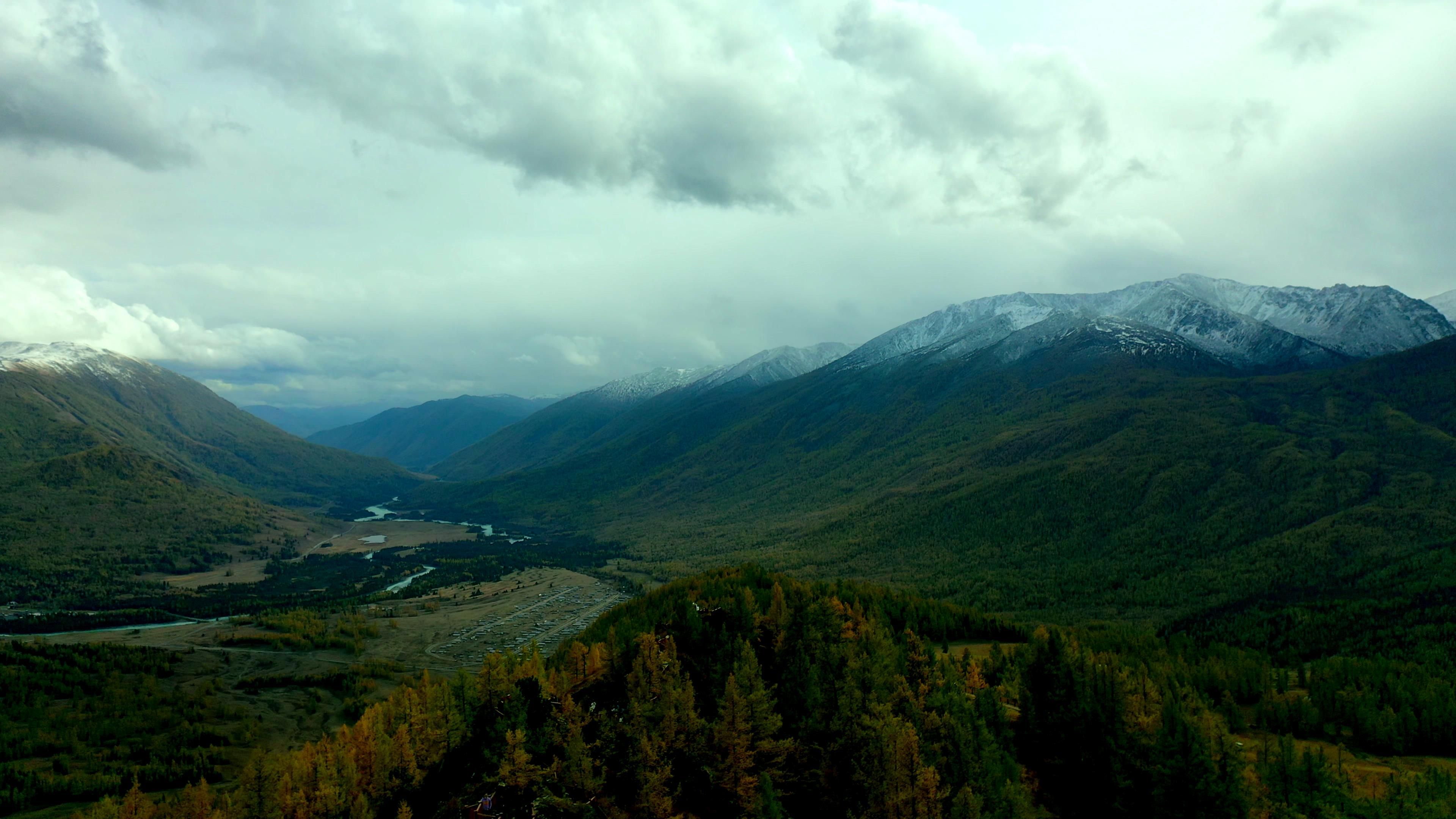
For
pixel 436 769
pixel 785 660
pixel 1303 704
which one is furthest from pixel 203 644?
pixel 1303 704

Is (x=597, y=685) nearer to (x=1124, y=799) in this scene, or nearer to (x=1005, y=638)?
(x=1124, y=799)

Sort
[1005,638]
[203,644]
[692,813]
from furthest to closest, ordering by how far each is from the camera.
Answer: [203,644] < [1005,638] < [692,813]

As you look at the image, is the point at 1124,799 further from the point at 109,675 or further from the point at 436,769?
the point at 109,675

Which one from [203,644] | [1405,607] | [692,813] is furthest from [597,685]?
[1405,607]

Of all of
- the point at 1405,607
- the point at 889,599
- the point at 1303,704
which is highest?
the point at 889,599

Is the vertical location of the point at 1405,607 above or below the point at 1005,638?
below

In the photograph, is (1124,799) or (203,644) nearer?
(1124,799)

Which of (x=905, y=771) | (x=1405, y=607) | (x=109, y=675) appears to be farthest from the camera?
(x=1405, y=607)
